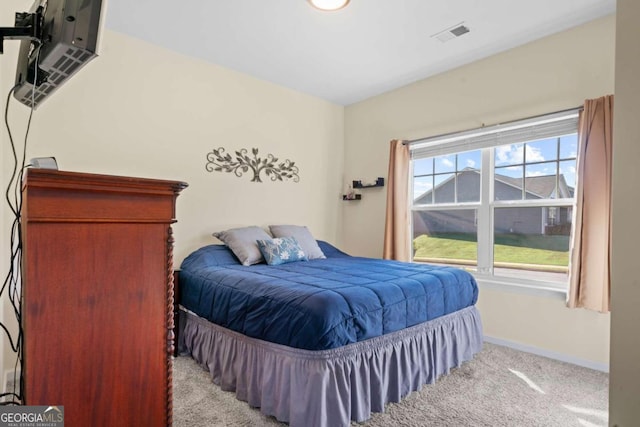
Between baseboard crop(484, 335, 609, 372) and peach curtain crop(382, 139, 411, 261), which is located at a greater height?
peach curtain crop(382, 139, 411, 261)

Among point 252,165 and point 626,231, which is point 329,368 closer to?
point 626,231

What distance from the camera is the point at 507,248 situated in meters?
3.13

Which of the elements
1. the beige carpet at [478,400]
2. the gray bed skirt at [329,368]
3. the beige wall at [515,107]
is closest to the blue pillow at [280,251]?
the gray bed skirt at [329,368]

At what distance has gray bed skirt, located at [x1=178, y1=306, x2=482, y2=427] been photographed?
1620 mm

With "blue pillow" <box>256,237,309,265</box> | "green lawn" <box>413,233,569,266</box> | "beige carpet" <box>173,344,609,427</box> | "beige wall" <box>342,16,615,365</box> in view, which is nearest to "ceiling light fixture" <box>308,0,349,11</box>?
"beige wall" <box>342,16,615,365</box>

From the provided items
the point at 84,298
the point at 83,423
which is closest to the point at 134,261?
the point at 84,298

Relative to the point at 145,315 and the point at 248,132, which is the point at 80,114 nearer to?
the point at 248,132

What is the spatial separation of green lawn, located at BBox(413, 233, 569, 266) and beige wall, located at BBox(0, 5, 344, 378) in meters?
1.23

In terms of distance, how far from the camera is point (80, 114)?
2.54 meters

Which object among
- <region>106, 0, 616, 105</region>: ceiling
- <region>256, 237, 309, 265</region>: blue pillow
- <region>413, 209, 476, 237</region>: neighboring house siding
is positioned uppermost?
<region>106, 0, 616, 105</region>: ceiling

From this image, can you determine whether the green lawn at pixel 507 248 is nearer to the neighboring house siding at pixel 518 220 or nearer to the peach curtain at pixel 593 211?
the neighboring house siding at pixel 518 220

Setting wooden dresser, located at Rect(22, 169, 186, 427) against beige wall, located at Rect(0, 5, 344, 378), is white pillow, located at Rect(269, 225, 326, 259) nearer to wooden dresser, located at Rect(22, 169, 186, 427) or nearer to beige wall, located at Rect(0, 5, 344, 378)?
beige wall, located at Rect(0, 5, 344, 378)

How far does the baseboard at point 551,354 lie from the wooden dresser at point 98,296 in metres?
2.90

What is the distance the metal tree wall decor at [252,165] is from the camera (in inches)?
129
